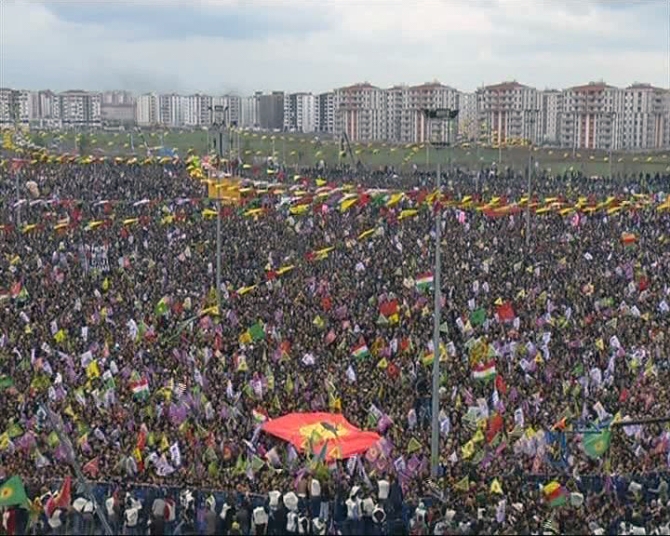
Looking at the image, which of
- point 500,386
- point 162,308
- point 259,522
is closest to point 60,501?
point 259,522

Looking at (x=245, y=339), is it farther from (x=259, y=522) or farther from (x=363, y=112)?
(x=363, y=112)

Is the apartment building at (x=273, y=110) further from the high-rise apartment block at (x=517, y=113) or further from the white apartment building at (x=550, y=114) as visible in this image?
the white apartment building at (x=550, y=114)

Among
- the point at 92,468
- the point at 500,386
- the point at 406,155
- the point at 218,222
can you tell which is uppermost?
the point at 406,155

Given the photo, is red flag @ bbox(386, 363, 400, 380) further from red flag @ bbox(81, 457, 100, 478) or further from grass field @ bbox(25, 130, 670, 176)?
grass field @ bbox(25, 130, 670, 176)

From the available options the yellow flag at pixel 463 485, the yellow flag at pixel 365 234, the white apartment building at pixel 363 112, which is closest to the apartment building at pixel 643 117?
the white apartment building at pixel 363 112

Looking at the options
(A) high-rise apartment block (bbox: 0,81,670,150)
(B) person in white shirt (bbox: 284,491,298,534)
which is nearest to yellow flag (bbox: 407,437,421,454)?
(B) person in white shirt (bbox: 284,491,298,534)

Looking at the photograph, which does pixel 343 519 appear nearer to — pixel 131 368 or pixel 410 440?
pixel 410 440

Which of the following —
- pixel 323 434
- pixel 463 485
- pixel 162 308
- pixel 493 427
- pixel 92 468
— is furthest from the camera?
pixel 162 308
